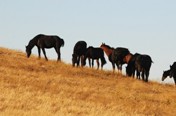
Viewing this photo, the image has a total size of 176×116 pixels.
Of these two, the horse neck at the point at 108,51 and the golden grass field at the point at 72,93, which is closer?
the golden grass field at the point at 72,93

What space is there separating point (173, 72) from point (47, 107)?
1766 centimetres

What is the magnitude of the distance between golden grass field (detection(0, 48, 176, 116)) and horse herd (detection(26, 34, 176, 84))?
2493mm

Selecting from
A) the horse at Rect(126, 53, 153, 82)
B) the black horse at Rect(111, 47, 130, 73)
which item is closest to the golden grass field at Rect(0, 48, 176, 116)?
the horse at Rect(126, 53, 153, 82)

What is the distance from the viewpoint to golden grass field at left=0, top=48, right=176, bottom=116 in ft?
58.6

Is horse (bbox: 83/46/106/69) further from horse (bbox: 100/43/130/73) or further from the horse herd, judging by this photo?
horse (bbox: 100/43/130/73)

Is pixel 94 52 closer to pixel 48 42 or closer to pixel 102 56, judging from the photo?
pixel 102 56

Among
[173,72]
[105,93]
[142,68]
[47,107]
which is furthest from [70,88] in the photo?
[173,72]

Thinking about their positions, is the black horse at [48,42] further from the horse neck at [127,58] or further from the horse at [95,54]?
the horse neck at [127,58]

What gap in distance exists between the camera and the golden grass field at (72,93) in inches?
703

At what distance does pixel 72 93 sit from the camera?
2256 cm

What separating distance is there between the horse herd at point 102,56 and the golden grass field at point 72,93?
2.49 meters

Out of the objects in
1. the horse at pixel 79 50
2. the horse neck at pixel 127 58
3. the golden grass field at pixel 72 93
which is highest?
the horse at pixel 79 50

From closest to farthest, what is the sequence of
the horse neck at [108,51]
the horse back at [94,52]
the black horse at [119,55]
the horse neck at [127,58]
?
the horse neck at [127,58]
the black horse at [119,55]
the horse back at [94,52]
the horse neck at [108,51]

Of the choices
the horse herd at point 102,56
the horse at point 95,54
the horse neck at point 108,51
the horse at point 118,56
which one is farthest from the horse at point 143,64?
the horse neck at point 108,51
